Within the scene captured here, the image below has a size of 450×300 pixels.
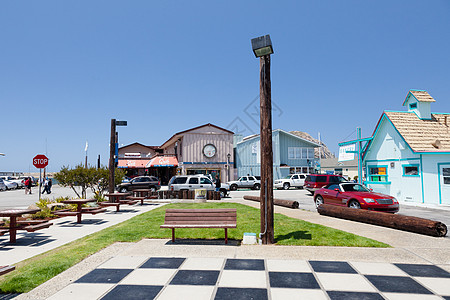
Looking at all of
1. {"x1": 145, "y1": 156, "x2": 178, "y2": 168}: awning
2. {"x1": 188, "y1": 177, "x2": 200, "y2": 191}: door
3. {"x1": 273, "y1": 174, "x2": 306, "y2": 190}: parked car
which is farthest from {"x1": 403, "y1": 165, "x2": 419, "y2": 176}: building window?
{"x1": 145, "y1": 156, "x2": 178, "y2": 168}: awning

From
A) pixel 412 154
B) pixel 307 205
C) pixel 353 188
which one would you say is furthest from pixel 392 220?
pixel 412 154

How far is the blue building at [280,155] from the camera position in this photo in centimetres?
4091

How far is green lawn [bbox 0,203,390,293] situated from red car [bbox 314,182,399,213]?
389 centimetres

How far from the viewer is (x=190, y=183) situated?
22.3m

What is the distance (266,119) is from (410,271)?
4417mm

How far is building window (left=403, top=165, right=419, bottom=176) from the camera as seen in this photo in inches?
754

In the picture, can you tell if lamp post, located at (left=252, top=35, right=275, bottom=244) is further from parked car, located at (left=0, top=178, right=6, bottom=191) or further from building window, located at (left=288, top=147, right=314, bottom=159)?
parked car, located at (left=0, top=178, right=6, bottom=191)

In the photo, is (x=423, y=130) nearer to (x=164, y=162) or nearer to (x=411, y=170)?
(x=411, y=170)

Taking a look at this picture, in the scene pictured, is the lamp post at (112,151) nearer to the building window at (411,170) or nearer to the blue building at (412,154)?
the blue building at (412,154)

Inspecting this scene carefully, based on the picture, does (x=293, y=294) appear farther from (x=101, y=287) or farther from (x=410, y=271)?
(x=101, y=287)

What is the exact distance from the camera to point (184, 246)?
24.4 ft

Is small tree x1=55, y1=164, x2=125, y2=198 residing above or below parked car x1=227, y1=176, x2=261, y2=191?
above

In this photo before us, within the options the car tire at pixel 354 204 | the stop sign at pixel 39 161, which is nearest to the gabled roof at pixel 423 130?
the car tire at pixel 354 204

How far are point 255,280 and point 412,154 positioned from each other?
A: 18.6 meters
